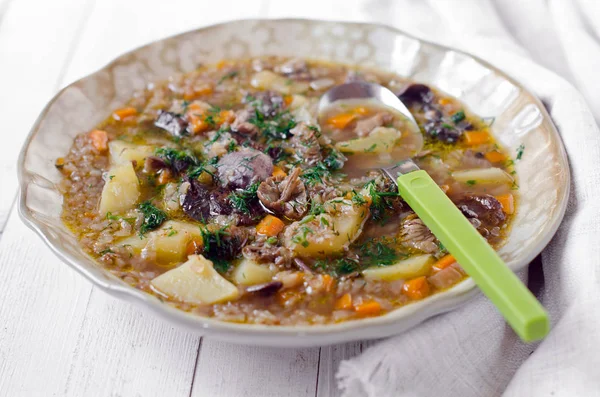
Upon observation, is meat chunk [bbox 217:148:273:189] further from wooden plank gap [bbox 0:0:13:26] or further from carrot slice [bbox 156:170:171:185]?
wooden plank gap [bbox 0:0:13:26]

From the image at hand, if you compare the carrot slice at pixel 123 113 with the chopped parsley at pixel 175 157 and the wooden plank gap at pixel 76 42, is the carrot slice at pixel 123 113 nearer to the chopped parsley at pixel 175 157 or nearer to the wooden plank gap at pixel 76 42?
the chopped parsley at pixel 175 157

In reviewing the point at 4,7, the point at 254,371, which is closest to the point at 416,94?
the point at 254,371

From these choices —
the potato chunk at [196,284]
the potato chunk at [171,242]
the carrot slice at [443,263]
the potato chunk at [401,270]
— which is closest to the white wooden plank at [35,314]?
the potato chunk at [171,242]

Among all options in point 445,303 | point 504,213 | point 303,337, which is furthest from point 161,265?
point 504,213

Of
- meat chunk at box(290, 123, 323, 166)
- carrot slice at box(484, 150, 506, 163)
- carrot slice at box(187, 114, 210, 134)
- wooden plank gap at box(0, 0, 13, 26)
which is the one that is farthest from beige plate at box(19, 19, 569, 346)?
wooden plank gap at box(0, 0, 13, 26)

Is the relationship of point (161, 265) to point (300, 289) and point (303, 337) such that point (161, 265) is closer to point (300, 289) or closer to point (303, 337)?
point (300, 289)

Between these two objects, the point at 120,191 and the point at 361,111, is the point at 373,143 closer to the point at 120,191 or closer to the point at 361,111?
the point at 361,111
